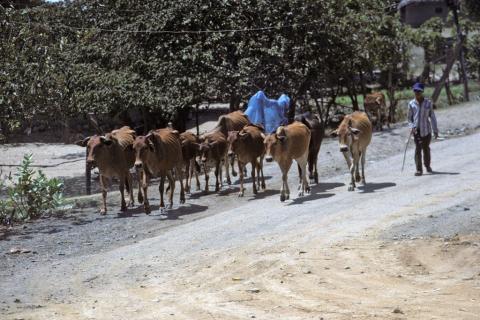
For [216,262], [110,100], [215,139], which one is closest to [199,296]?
[216,262]

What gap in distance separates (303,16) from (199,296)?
1888 centimetres

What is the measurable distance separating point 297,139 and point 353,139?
1.23m

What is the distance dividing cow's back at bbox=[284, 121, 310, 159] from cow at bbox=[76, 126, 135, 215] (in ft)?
11.8

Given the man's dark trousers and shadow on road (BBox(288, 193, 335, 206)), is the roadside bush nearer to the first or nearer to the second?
shadow on road (BBox(288, 193, 335, 206))

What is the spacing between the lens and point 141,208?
1734 cm

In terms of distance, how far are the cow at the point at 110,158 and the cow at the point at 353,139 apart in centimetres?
459

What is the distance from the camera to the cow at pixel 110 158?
656 inches

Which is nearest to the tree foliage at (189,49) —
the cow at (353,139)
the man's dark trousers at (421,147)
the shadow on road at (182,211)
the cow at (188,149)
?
the cow at (188,149)

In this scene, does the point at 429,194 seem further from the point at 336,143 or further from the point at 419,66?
the point at 419,66

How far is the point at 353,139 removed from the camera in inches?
660

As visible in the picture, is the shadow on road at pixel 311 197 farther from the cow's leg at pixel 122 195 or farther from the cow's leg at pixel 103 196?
the cow's leg at pixel 103 196

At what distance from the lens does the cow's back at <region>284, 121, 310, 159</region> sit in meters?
16.4

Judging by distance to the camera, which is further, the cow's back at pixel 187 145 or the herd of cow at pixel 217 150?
the cow's back at pixel 187 145

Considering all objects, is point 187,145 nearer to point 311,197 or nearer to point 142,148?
point 142,148
